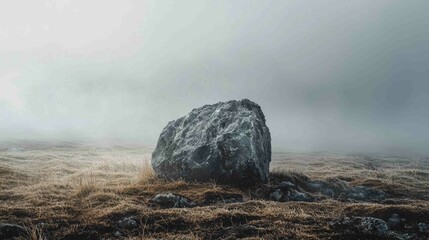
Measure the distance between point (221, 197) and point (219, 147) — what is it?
8.55 ft

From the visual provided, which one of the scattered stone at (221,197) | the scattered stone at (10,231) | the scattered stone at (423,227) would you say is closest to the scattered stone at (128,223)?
the scattered stone at (10,231)

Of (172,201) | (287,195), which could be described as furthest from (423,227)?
(172,201)

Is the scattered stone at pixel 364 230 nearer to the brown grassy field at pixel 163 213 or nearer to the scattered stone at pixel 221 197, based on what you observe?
the brown grassy field at pixel 163 213

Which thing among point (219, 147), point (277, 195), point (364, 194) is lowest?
point (364, 194)

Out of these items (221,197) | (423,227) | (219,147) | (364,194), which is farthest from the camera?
(364,194)

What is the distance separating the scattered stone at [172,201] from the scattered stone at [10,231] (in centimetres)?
366

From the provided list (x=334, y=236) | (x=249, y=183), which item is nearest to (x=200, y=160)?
(x=249, y=183)

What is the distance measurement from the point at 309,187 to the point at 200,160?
4878mm

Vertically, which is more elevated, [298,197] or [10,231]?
[298,197]

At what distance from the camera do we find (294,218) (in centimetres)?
877

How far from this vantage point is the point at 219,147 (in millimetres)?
13422

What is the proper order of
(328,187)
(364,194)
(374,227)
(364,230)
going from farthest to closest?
(328,187) < (364,194) < (374,227) < (364,230)

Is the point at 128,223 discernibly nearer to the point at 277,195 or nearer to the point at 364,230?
the point at 364,230

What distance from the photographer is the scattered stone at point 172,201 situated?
10.3 m
